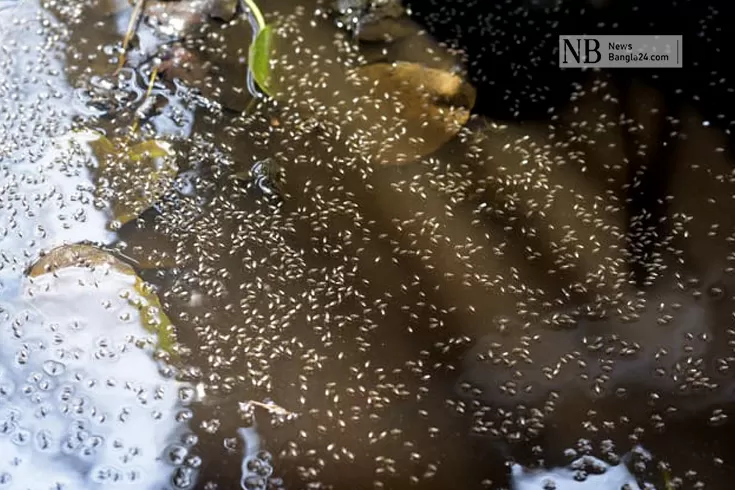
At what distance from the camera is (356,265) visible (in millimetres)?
1034

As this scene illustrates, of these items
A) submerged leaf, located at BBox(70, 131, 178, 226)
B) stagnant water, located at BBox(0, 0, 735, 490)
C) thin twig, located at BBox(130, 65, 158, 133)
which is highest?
thin twig, located at BBox(130, 65, 158, 133)

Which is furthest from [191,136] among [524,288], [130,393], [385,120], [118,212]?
[524,288]

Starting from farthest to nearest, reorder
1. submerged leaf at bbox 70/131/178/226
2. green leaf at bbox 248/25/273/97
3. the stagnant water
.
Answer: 1. green leaf at bbox 248/25/273/97
2. submerged leaf at bbox 70/131/178/226
3. the stagnant water

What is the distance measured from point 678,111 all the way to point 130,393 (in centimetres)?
83

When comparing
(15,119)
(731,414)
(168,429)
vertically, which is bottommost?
(731,414)

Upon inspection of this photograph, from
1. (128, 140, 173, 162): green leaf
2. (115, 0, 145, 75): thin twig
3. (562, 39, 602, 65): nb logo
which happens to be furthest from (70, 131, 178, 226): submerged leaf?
(562, 39, 602, 65): nb logo

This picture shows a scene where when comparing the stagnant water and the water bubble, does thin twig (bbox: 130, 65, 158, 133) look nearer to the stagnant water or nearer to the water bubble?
the stagnant water

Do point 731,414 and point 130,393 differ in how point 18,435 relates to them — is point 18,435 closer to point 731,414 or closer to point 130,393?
point 130,393

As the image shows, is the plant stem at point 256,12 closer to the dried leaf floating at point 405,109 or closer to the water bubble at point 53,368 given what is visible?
the dried leaf floating at point 405,109

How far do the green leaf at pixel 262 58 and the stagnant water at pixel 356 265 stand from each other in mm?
22

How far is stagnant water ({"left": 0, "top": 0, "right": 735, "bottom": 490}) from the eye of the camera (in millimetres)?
904

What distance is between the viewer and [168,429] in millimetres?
904

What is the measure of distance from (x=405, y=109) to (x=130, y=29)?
43cm

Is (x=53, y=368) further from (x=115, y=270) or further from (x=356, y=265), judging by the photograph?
(x=356, y=265)
